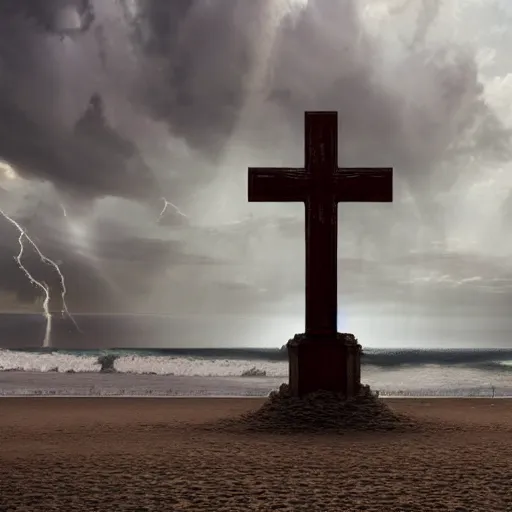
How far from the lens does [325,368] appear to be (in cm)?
1057

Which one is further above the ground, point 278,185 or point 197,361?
point 278,185

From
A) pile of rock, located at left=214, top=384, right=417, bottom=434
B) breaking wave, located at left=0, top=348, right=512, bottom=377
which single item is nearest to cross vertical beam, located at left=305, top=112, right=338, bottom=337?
pile of rock, located at left=214, top=384, right=417, bottom=434

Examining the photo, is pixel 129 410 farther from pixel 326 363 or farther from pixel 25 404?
pixel 326 363

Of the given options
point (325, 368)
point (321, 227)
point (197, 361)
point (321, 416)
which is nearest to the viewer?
point (321, 416)

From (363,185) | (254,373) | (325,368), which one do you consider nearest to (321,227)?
(363,185)

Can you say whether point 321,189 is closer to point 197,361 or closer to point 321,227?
point 321,227

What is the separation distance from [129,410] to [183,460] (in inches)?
185

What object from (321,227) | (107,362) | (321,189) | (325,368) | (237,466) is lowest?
(237,466)

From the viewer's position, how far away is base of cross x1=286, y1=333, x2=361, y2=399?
1055 cm

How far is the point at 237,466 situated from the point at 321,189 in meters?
5.23

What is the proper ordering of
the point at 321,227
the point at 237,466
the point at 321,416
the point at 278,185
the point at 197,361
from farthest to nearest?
the point at 197,361, the point at 278,185, the point at 321,227, the point at 321,416, the point at 237,466

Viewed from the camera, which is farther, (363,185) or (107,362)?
(107,362)

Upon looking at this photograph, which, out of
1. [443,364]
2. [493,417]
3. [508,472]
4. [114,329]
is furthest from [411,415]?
[114,329]

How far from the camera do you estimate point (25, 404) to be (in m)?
12.6
